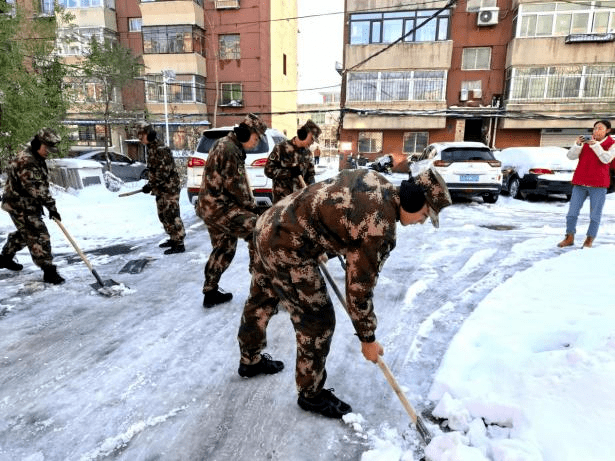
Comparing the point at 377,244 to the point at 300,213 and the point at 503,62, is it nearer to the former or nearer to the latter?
the point at 300,213

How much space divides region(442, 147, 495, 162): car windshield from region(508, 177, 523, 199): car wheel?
1676mm

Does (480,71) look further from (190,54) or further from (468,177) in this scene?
(190,54)

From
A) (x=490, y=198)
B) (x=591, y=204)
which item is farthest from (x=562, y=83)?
(x=591, y=204)

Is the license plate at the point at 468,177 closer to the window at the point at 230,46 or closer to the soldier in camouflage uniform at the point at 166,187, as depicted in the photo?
the soldier in camouflage uniform at the point at 166,187

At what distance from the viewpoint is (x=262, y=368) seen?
281cm

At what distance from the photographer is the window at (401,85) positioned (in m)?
21.9

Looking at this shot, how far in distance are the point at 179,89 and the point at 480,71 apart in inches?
690

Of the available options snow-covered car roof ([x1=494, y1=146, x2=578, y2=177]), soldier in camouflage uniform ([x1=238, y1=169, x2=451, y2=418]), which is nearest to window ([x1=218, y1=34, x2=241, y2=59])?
snow-covered car roof ([x1=494, y1=146, x2=578, y2=177])

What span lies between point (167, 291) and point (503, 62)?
23.6 meters

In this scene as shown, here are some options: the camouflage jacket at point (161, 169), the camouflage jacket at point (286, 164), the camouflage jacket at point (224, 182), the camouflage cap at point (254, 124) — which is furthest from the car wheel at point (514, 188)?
the camouflage jacket at point (224, 182)

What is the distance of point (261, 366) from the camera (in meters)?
2.80

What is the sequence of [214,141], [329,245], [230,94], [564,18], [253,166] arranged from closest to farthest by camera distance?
[329,245]
[253,166]
[214,141]
[564,18]
[230,94]

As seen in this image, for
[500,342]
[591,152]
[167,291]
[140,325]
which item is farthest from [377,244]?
[591,152]

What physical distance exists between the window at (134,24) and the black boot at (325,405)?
29.2 m
